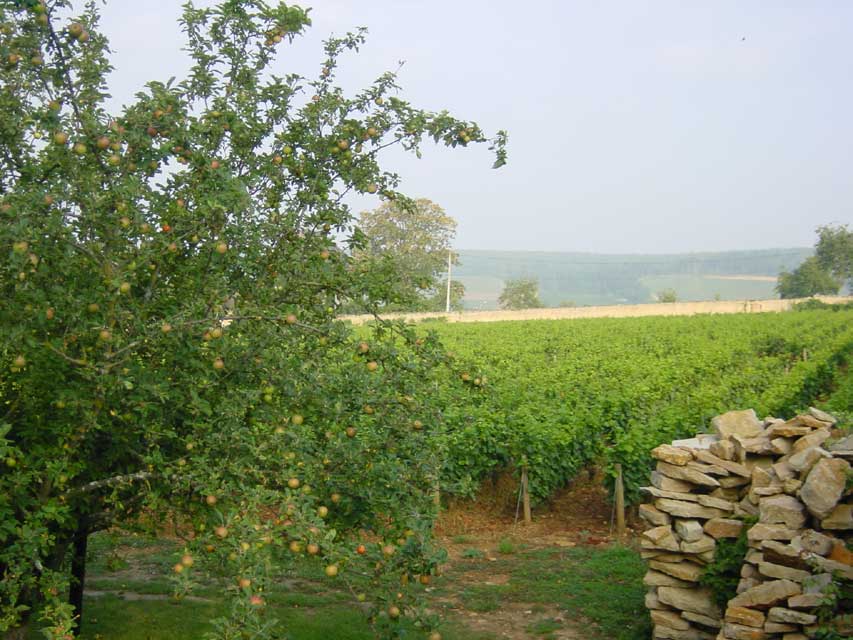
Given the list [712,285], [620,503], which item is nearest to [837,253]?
[712,285]

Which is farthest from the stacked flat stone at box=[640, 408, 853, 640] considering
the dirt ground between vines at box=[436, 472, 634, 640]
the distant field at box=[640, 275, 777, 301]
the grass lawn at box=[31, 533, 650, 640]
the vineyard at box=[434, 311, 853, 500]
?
the distant field at box=[640, 275, 777, 301]

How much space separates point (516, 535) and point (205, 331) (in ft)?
23.6

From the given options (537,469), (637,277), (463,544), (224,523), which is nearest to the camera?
(224,523)

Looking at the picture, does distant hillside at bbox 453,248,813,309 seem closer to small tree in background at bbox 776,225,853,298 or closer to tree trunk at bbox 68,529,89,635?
small tree in background at bbox 776,225,853,298

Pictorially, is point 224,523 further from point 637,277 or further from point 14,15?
point 637,277

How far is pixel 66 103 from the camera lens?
4.71 m

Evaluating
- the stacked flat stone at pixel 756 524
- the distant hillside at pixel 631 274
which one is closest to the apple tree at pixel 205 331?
the stacked flat stone at pixel 756 524

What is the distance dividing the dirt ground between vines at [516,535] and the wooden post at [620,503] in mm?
94

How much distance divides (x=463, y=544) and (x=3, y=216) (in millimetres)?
7267

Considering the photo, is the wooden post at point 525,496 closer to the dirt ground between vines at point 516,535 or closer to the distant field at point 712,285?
the dirt ground between vines at point 516,535

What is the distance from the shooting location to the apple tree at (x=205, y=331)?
4.16m

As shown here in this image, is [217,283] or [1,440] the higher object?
[217,283]

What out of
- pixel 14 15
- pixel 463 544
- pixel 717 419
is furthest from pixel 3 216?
pixel 463 544

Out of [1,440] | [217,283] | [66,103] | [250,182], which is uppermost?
[66,103]
